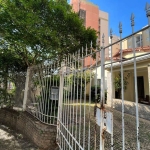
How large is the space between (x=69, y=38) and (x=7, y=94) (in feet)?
13.7

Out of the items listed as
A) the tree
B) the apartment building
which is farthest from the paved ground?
the apartment building

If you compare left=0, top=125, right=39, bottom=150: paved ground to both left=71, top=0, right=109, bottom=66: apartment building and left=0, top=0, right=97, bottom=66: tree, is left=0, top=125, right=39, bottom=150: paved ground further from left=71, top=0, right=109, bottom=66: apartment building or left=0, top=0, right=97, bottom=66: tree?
left=71, top=0, right=109, bottom=66: apartment building

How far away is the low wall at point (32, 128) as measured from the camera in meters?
3.86

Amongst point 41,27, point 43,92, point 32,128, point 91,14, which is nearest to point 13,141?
point 32,128

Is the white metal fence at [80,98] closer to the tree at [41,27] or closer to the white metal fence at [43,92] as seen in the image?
the white metal fence at [43,92]

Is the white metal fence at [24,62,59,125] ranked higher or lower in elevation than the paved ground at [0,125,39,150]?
higher

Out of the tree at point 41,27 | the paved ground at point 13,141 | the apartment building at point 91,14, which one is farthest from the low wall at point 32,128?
the apartment building at point 91,14

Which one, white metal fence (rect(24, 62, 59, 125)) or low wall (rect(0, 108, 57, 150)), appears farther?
white metal fence (rect(24, 62, 59, 125))

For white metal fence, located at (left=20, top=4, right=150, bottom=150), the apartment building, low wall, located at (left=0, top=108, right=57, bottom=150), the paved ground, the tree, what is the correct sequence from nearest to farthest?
white metal fence, located at (left=20, top=4, right=150, bottom=150) → low wall, located at (left=0, top=108, right=57, bottom=150) → the paved ground → the tree → the apartment building

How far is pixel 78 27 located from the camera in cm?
592

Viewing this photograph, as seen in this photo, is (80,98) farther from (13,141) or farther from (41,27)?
(41,27)

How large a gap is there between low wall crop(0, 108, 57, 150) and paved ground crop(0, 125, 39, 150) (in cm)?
16

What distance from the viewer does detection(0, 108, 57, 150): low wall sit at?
386 centimetres

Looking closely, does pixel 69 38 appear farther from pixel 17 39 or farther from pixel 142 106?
pixel 142 106
